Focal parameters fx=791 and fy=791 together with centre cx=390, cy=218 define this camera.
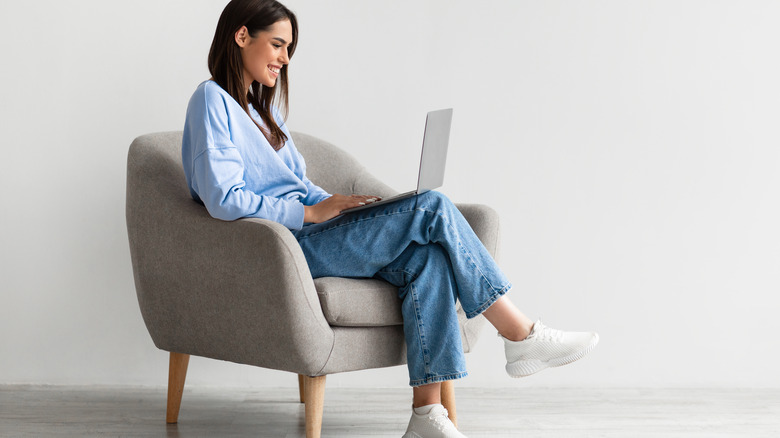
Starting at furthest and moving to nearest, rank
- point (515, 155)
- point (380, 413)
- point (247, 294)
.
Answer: point (515, 155) → point (380, 413) → point (247, 294)

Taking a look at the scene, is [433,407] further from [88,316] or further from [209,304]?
[88,316]

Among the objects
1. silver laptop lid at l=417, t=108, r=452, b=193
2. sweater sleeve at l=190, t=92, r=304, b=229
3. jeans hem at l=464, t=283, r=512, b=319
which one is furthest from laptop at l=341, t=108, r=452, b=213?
jeans hem at l=464, t=283, r=512, b=319

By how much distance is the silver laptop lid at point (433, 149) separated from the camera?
68.7 inches

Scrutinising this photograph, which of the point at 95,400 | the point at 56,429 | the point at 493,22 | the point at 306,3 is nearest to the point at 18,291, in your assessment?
the point at 95,400

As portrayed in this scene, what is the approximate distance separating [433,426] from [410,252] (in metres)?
0.39

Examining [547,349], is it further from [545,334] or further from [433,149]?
[433,149]

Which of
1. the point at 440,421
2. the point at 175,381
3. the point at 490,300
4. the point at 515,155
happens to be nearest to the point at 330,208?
the point at 490,300

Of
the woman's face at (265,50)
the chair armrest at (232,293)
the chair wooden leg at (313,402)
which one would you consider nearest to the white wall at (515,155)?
the woman's face at (265,50)

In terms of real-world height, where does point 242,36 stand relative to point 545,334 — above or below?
above

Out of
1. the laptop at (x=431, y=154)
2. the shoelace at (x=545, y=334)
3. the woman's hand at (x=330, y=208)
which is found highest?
the laptop at (x=431, y=154)

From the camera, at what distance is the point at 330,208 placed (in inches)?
72.0

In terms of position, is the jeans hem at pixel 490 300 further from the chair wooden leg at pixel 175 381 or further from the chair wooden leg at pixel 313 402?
the chair wooden leg at pixel 175 381

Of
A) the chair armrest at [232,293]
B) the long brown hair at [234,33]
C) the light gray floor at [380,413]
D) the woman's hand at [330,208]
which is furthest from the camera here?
the light gray floor at [380,413]

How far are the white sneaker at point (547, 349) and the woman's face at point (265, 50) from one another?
909mm
